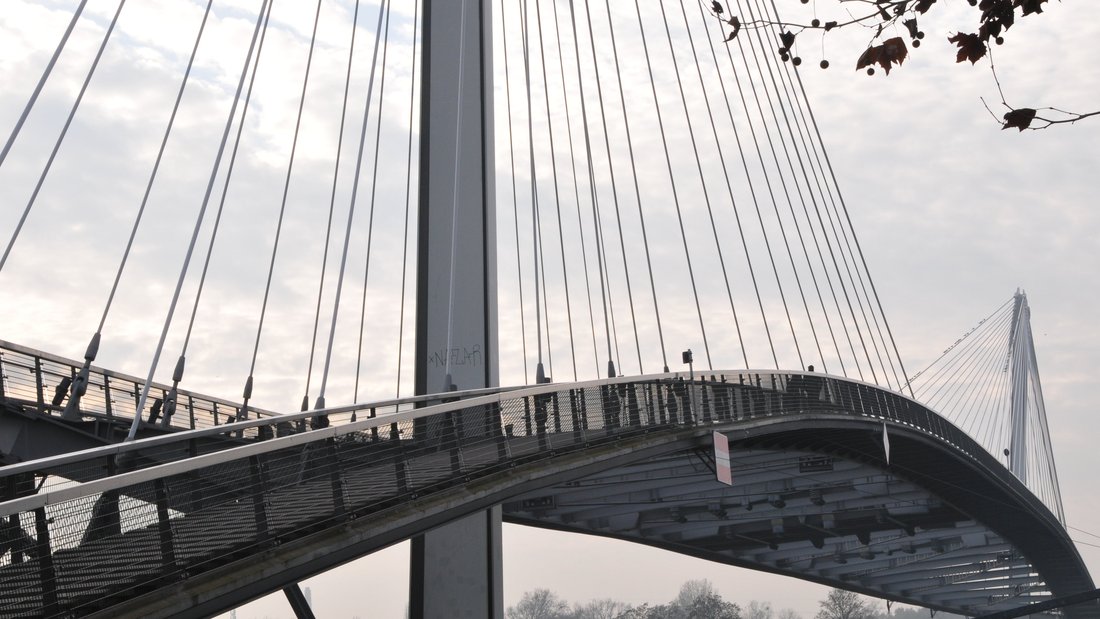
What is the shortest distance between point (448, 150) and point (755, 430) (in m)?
7.03

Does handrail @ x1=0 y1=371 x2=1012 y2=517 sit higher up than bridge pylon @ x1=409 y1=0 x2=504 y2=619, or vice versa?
bridge pylon @ x1=409 y1=0 x2=504 y2=619

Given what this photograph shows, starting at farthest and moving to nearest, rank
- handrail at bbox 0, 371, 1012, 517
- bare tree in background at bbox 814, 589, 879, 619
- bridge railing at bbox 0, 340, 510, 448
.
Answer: bare tree in background at bbox 814, 589, 879, 619 → bridge railing at bbox 0, 340, 510, 448 → handrail at bbox 0, 371, 1012, 517

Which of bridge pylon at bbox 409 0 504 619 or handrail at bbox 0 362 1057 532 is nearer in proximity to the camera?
handrail at bbox 0 362 1057 532

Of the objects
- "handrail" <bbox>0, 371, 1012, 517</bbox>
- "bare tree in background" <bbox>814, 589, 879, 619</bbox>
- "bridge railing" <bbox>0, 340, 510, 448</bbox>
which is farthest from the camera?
"bare tree in background" <bbox>814, 589, 879, 619</bbox>

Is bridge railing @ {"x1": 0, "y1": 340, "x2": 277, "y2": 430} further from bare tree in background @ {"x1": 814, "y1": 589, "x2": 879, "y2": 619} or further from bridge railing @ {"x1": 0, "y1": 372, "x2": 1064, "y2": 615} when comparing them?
bare tree in background @ {"x1": 814, "y1": 589, "x2": 879, "y2": 619}

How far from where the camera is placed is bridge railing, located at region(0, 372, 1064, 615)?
20.8 feet

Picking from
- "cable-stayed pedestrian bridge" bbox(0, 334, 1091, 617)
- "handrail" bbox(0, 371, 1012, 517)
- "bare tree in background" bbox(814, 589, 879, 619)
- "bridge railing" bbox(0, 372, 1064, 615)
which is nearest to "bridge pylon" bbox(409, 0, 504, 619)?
"cable-stayed pedestrian bridge" bbox(0, 334, 1091, 617)

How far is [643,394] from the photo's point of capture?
1510cm

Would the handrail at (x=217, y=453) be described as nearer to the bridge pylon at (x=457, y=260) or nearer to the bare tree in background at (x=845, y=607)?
the bridge pylon at (x=457, y=260)

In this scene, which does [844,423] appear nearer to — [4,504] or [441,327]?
[441,327]

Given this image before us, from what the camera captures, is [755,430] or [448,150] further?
[755,430]

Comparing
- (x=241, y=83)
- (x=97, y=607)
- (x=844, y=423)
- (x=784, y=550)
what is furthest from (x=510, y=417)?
(x=784, y=550)

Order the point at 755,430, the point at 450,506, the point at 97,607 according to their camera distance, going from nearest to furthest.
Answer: the point at 97,607 < the point at 450,506 < the point at 755,430

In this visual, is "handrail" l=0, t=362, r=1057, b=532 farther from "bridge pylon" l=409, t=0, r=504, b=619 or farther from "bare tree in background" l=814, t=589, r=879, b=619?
"bare tree in background" l=814, t=589, r=879, b=619
